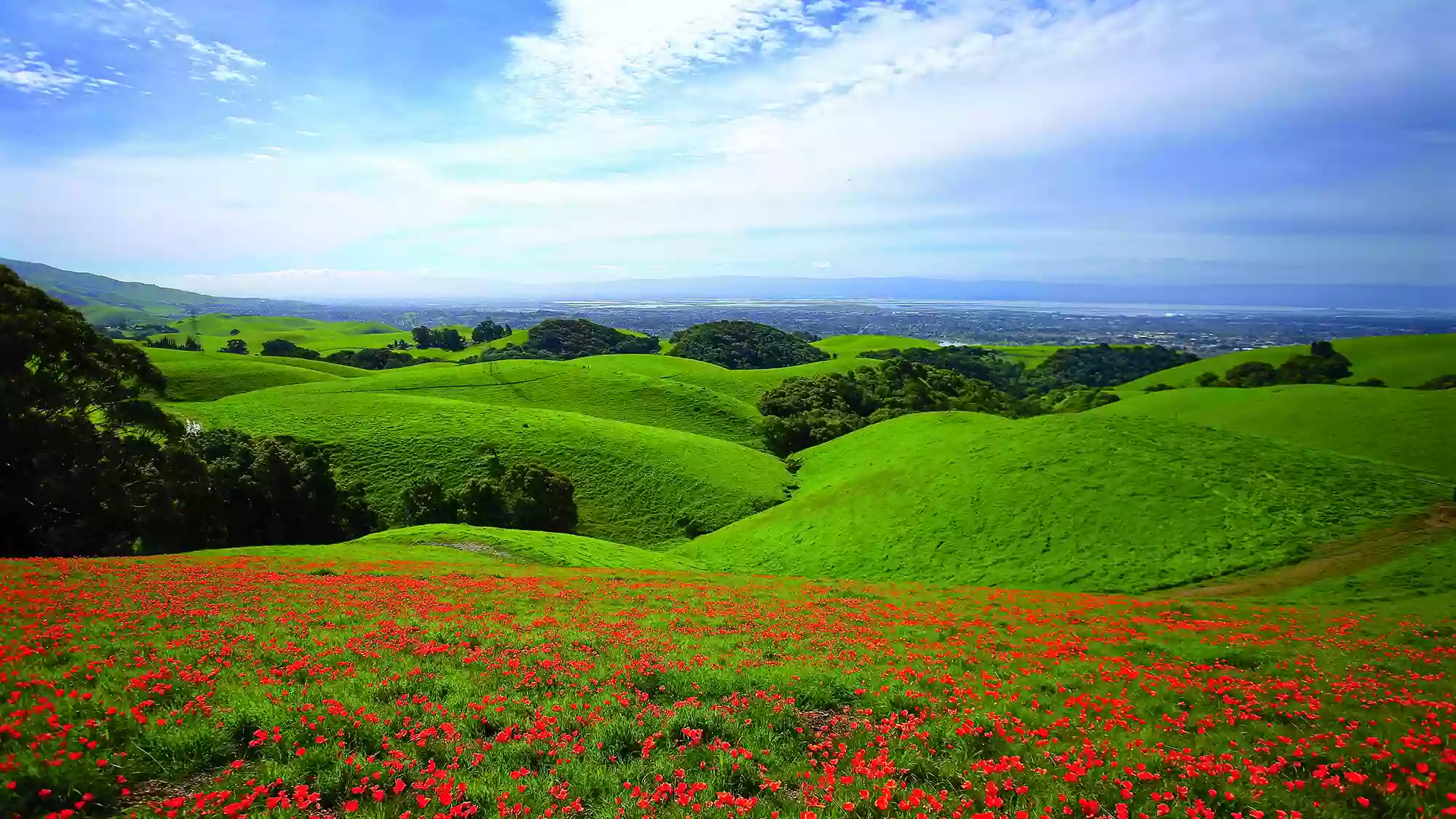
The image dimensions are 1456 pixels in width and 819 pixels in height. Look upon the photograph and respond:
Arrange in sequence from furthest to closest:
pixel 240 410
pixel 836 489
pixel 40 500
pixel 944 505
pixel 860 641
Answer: pixel 240 410 → pixel 836 489 → pixel 944 505 → pixel 40 500 → pixel 860 641

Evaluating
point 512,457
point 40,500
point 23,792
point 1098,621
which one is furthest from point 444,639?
point 512,457

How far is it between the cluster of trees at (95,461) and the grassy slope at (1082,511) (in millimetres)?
36728

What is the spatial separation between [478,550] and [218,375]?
306ft

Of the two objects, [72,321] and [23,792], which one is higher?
[72,321]

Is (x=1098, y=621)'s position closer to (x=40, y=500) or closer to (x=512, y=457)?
(x=40, y=500)

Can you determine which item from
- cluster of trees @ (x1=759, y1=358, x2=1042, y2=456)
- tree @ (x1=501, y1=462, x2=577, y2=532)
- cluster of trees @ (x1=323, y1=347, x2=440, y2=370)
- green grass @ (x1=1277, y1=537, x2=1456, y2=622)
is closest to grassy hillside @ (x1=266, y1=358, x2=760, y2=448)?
cluster of trees @ (x1=759, y1=358, x2=1042, y2=456)

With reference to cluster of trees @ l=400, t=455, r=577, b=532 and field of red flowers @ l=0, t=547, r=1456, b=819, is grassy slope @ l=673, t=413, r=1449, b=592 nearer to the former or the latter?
cluster of trees @ l=400, t=455, r=577, b=532

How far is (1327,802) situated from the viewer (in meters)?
7.82

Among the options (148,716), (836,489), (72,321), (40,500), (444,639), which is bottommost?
(836,489)

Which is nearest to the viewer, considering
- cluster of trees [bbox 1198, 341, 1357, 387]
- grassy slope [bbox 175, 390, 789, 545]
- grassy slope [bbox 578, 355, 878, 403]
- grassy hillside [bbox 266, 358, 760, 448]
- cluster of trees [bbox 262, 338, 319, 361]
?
grassy slope [bbox 175, 390, 789, 545]

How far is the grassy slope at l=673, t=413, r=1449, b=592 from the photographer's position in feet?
111

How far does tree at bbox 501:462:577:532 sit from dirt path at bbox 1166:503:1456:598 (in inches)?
1884

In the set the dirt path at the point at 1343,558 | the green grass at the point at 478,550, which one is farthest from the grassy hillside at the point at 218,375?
the dirt path at the point at 1343,558

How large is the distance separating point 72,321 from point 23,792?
49.0 meters
